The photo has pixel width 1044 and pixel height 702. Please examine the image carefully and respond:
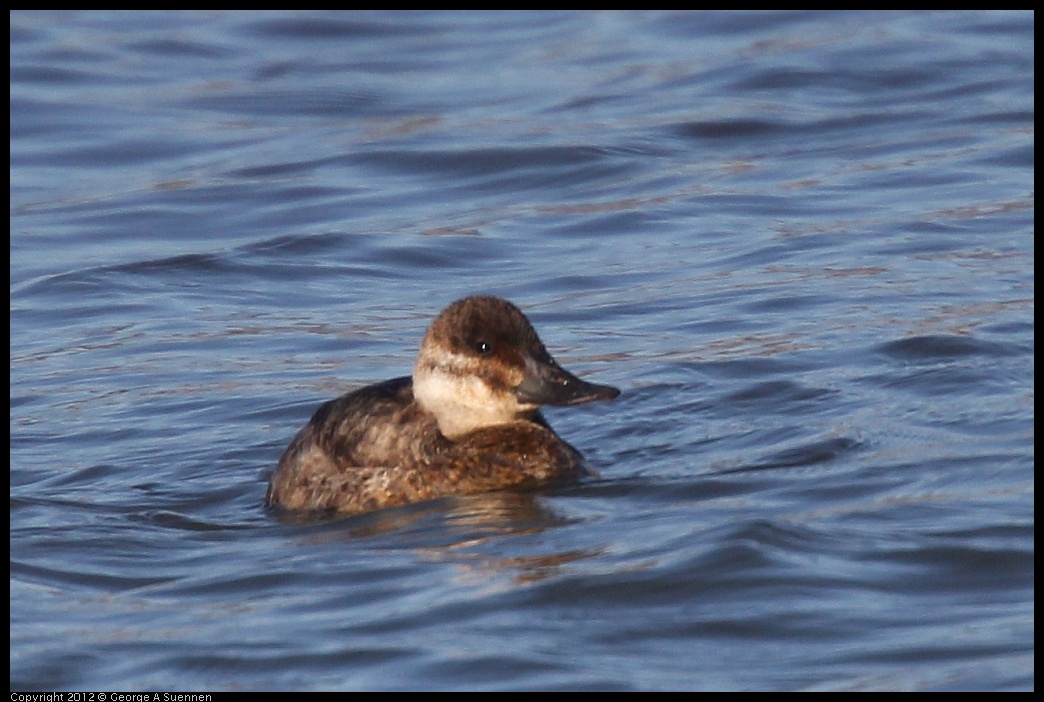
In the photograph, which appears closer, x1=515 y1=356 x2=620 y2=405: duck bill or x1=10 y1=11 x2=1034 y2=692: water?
x1=10 y1=11 x2=1034 y2=692: water

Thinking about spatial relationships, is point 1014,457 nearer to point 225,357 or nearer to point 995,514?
point 995,514

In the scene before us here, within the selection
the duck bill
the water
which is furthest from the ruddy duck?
the water

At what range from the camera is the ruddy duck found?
7.41 m

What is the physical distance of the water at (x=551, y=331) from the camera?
597 centimetres

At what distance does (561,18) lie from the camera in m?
19.5

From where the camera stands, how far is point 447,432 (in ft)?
25.0

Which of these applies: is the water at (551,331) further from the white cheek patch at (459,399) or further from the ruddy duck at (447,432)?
the white cheek patch at (459,399)

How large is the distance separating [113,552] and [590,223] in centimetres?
626

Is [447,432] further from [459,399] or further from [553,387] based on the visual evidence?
[553,387]

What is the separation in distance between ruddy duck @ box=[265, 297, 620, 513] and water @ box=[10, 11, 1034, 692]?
149mm

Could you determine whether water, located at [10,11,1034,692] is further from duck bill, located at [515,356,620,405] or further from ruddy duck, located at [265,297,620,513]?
duck bill, located at [515,356,620,405]

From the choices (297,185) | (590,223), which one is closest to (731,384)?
(590,223)

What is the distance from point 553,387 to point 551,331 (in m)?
2.76

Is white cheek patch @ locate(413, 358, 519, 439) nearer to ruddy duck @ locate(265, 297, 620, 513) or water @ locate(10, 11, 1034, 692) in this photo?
ruddy duck @ locate(265, 297, 620, 513)
